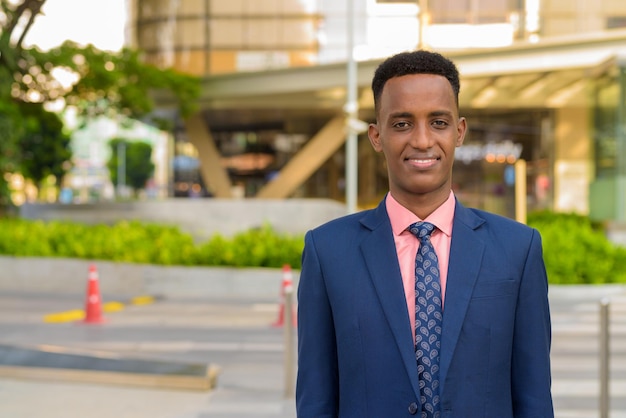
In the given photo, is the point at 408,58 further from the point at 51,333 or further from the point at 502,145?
the point at 502,145

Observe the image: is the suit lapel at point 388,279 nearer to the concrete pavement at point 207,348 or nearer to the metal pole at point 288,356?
the concrete pavement at point 207,348

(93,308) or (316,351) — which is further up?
(316,351)

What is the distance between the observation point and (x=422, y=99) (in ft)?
8.12

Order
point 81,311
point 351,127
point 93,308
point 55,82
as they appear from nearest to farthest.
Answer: point 93,308 → point 81,311 → point 351,127 → point 55,82

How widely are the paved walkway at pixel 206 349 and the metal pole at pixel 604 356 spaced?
605mm

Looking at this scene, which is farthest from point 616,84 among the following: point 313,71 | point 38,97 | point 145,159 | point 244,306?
point 145,159

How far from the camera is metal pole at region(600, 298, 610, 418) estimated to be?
723 centimetres

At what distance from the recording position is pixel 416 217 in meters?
2.57

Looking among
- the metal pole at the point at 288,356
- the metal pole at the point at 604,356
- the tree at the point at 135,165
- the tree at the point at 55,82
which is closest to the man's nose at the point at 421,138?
the metal pole at the point at 604,356

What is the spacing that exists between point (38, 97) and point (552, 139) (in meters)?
22.8

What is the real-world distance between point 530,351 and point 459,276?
29 centimetres

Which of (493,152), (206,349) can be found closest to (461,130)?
→ (206,349)

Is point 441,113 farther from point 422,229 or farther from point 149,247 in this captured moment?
point 149,247

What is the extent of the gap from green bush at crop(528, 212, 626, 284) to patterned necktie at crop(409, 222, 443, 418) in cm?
1592
